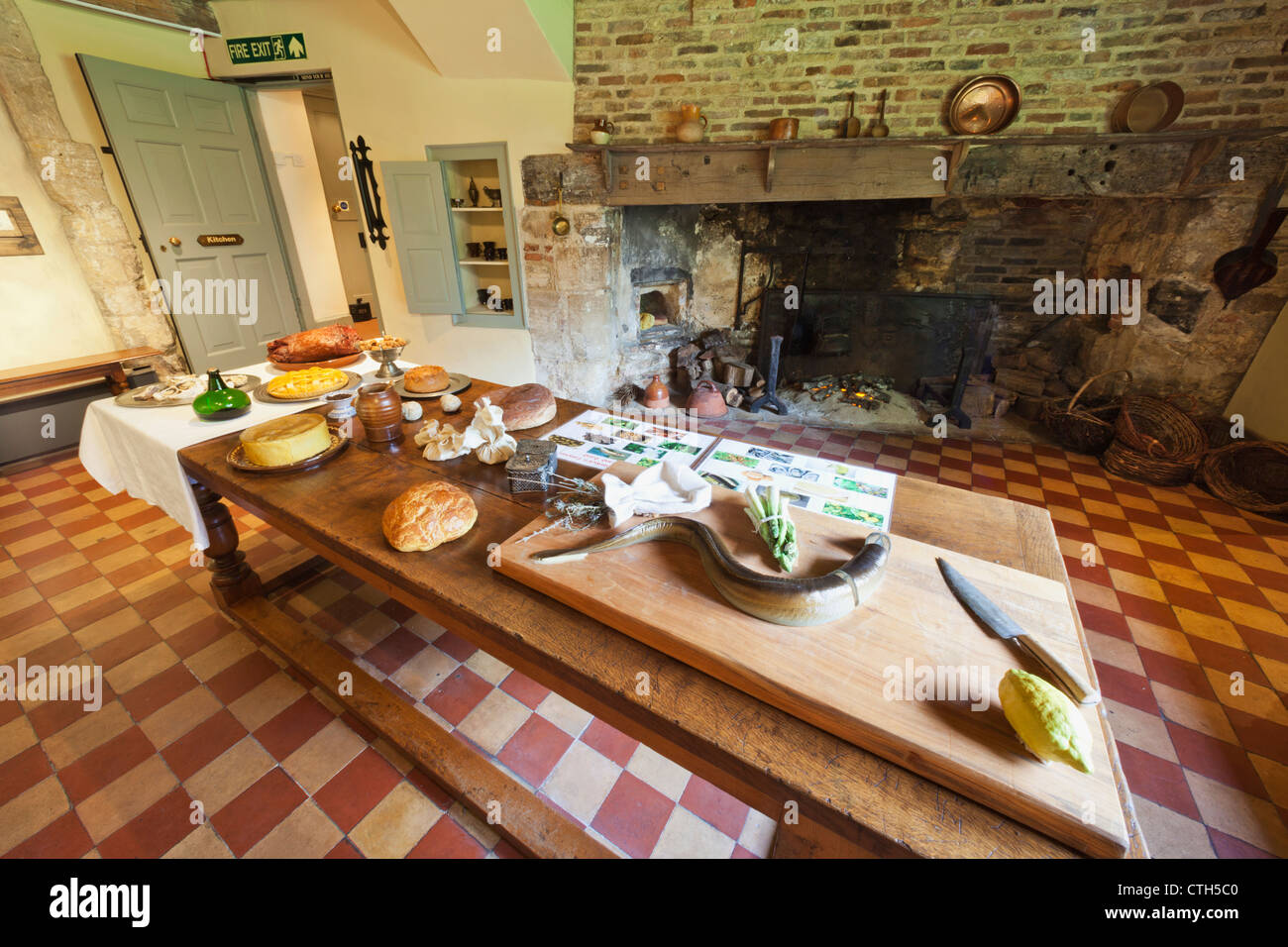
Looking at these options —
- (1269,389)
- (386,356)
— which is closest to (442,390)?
(386,356)

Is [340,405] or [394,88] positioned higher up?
[394,88]

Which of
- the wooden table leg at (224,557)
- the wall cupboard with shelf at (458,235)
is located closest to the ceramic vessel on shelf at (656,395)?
the wall cupboard with shelf at (458,235)

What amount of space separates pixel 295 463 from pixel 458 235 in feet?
12.0

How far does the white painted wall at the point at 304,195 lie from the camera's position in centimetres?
456

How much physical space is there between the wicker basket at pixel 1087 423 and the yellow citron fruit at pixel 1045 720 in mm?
3964

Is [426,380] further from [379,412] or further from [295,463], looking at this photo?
[295,463]

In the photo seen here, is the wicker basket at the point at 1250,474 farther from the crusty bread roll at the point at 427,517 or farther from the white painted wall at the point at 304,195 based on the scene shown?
the white painted wall at the point at 304,195

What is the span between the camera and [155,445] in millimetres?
1695

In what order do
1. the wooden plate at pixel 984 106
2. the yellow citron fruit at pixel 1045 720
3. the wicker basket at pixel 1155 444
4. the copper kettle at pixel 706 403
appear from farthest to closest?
the copper kettle at pixel 706 403 < the wicker basket at pixel 1155 444 < the wooden plate at pixel 984 106 < the yellow citron fruit at pixel 1045 720

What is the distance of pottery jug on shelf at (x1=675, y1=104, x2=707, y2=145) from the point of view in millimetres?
3285

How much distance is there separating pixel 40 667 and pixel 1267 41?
6596mm

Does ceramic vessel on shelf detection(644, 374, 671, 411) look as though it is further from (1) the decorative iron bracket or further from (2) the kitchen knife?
(2) the kitchen knife

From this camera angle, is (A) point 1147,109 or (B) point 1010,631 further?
(A) point 1147,109

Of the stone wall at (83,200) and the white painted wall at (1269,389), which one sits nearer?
the white painted wall at (1269,389)
